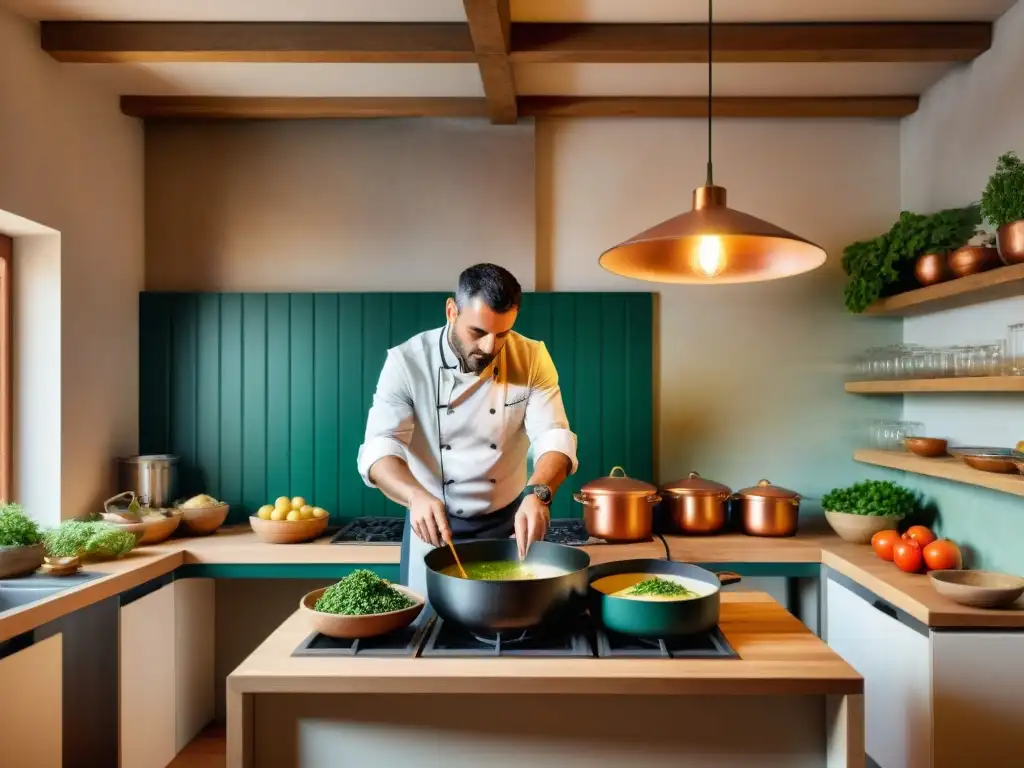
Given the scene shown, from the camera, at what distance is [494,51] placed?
287cm

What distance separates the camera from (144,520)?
10.2ft

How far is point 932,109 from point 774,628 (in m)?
2.82

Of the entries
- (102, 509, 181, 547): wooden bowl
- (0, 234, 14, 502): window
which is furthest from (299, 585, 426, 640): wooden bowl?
(0, 234, 14, 502): window

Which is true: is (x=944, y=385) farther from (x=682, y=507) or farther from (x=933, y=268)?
(x=682, y=507)

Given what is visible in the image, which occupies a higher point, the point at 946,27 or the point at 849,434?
the point at 946,27

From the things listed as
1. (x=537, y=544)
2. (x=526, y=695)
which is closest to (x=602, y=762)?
(x=526, y=695)

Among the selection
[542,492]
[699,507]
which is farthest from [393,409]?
[699,507]

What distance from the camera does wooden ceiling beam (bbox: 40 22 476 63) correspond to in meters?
2.91

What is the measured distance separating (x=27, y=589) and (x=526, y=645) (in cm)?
175

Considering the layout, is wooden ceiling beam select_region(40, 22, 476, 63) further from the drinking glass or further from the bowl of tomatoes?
the bowl of tomatoes

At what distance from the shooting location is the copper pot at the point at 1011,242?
2.36 m

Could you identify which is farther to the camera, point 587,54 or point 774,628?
point 587,54

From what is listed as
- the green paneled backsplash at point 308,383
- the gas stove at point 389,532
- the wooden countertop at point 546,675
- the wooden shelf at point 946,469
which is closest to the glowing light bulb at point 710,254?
the wooden countertop at point 546,675

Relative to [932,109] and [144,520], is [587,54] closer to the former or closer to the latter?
[932,109]
